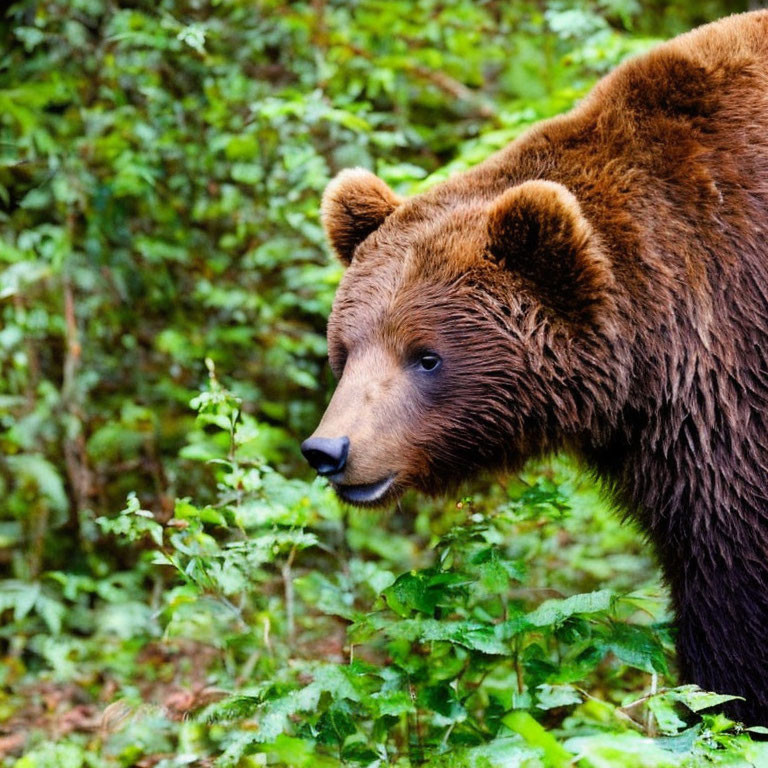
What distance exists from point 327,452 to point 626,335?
3.84 feet

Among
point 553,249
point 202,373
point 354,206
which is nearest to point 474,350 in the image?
point 553,249

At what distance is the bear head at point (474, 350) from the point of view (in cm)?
354

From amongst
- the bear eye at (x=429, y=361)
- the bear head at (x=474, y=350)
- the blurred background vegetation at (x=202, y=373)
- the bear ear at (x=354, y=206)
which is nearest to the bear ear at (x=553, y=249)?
the bear head at (x=474, y=350)

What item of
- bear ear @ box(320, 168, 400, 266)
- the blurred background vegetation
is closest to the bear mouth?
the blurred background vegetation

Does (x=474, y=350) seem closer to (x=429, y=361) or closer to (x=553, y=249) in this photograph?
(x=429, y=361)

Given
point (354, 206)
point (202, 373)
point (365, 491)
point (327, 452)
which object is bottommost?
point (365, 491)

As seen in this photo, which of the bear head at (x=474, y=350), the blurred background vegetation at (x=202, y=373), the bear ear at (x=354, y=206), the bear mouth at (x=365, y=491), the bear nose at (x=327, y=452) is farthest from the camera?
the blurred background vegetation at (x=202, y=373)

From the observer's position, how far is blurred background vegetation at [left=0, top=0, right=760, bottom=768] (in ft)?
14.6

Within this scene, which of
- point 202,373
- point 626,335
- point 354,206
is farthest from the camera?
point 202,373

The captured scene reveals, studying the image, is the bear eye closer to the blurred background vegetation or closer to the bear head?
the bear head

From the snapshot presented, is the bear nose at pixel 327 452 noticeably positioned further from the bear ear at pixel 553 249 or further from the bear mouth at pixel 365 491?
the bear ear at pixel 553 249

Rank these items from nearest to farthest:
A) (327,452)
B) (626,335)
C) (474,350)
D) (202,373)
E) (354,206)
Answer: (327,452), (626,335), (474,350), (354,206), (202,373)

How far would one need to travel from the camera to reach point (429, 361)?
3736mm

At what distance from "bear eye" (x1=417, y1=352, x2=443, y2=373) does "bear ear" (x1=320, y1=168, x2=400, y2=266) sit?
0.82 meters
